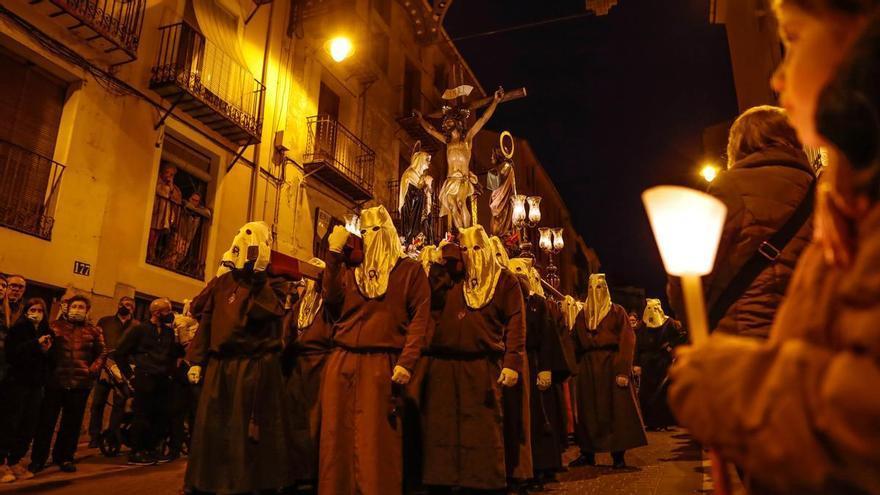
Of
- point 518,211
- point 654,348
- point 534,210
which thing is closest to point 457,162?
point 518,211

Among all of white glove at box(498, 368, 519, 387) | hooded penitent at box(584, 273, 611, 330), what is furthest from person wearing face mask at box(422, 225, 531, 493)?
hooded penitent at box(584, 273, 611, 330)

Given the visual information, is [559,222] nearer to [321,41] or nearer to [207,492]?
[321,41]

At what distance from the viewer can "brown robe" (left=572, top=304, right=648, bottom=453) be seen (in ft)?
23.8

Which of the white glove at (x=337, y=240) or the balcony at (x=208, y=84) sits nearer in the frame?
the white glove at (x=337, y=240)

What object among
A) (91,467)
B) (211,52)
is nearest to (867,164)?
(91,467)

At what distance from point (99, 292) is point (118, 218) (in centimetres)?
140

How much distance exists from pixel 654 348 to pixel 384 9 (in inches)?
618

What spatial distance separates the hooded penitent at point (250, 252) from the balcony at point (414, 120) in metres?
16.4

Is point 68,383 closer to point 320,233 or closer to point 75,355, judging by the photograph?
point 75,355

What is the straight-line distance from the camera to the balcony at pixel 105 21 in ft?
31.3

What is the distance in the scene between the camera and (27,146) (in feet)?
31.6

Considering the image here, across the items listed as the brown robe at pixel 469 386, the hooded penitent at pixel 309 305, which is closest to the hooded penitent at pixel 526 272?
the brown robe at pixel 469 386

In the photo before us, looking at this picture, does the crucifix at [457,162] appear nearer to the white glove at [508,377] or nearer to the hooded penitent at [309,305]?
the hooded penitent at [309,305]

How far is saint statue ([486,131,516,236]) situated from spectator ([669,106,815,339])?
29.8ft
